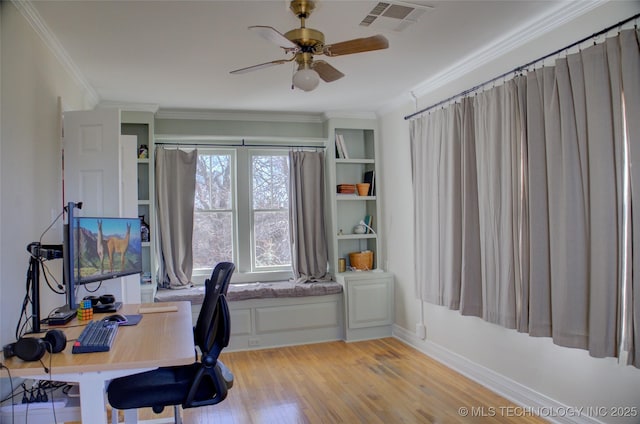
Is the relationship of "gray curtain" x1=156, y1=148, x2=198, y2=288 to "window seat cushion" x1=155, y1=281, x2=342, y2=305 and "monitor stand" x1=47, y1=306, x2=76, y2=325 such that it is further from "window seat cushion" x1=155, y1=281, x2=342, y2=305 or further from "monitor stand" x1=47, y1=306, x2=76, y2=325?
"monitor stand" x1=47, y1=306, x2=76, y2=325

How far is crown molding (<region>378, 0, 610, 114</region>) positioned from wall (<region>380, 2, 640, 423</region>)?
43 millimetres

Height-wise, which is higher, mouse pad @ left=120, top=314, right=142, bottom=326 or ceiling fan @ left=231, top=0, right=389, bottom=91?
ceiling fan @ left=231, top=0, right=389, bottom=91

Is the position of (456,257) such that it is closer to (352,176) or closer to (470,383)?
(470,383)

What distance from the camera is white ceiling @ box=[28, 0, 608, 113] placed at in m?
2.50

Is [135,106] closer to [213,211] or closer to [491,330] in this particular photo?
[213,211]

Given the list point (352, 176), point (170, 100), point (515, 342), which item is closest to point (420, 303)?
point (515, 342)

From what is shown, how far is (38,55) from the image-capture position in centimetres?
265

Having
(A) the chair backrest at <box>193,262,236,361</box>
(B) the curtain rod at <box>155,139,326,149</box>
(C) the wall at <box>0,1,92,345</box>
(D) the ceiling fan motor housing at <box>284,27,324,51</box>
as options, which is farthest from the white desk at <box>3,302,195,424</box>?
(B) the curtain rod at <box>155,139,326,149</box>

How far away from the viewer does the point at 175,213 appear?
470 cm

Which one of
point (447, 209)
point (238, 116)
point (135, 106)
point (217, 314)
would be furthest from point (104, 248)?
point (238, 116)

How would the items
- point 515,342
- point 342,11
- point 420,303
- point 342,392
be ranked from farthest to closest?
point 420,303 → point 342,392 → point 515,342 → point 342,11

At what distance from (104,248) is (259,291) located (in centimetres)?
215

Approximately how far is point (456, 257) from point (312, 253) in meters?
1.96

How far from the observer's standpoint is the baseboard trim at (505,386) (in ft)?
8.68
